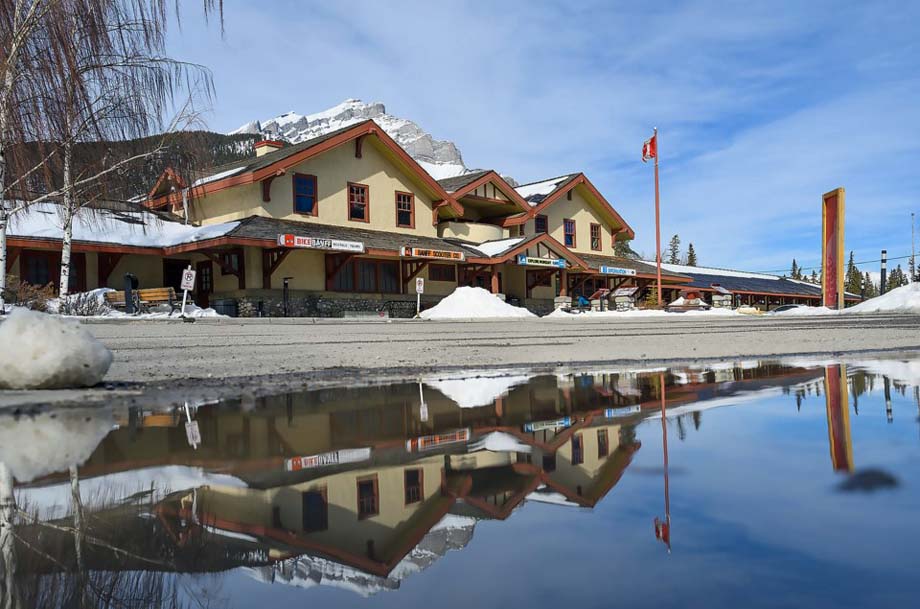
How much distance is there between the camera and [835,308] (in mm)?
38281

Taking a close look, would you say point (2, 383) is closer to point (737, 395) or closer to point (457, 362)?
point (457, 362)

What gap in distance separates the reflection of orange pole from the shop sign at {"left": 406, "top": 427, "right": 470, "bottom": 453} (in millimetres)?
1738

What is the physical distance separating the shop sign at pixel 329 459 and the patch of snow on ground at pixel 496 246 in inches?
1219

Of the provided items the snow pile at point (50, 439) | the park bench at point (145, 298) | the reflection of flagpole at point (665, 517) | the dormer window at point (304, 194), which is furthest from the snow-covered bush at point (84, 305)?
the reflection of flagpole at point (665, 517)

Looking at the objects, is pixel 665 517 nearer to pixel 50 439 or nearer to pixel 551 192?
pixel 50 439

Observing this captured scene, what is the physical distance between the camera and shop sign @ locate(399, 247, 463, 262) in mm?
30016

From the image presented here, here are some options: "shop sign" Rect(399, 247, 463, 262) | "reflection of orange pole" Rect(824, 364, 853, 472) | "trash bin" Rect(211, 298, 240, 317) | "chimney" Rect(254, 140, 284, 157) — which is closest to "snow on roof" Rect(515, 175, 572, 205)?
"shop sign" Rect(399, 247, 463, 262)

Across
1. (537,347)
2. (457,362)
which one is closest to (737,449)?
(457,362)

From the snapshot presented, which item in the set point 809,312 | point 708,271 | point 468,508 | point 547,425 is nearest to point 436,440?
point 547,425

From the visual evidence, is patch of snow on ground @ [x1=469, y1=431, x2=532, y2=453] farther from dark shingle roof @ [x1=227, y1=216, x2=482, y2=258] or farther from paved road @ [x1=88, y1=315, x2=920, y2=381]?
dark shingle roof @ [x1=227, y1=216, x2=482, y2=258]

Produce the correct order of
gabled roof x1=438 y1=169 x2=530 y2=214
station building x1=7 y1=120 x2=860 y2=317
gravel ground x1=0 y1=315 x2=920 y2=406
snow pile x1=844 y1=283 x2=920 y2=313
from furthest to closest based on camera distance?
gabled roof x1=438 y1=169 x2=530 y2=214 → snow pile x1=844 y1=283 x2=920 y2=313 → station building x1=7 y1=120 x2=860 y2=317 → gravel ground x1=0 y1=315 x2=920 y2=406

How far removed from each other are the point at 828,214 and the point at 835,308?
5128 millimetres

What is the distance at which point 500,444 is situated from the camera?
3.56 m

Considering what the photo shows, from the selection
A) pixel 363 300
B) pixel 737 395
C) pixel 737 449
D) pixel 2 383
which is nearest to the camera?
pixel 737 449
